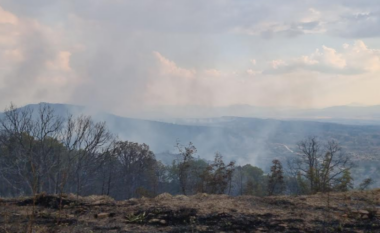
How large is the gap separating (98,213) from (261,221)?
4.33 metres

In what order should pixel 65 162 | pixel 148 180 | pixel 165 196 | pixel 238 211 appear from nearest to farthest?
pixel 238 211 < pixel 165 196 < pixel 65 162 < pixel 148 180

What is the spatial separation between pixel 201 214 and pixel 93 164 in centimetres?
2005

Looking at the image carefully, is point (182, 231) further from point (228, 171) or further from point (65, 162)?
point (65, 162)

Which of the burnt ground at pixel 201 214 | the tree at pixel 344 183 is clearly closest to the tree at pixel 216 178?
the tree at pixel 344 183

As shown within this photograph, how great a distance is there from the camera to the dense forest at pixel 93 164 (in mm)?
18717

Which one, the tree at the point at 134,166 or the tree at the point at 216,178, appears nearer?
the tree at the point at 216,178

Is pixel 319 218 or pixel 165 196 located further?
pixel 165 196

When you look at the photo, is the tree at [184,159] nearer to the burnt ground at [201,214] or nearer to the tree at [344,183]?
the burnt ground at [201,214]

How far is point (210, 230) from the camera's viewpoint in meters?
6.30

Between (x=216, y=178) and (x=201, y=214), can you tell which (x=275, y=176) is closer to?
A: (x=216, y=178)

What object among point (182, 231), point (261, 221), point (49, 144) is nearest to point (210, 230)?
point (182, 231)

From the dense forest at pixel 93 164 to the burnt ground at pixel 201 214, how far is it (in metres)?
8.75

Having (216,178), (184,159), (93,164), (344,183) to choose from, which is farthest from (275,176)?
(93,164)

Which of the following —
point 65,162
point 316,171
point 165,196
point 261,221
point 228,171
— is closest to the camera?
point 261,221
